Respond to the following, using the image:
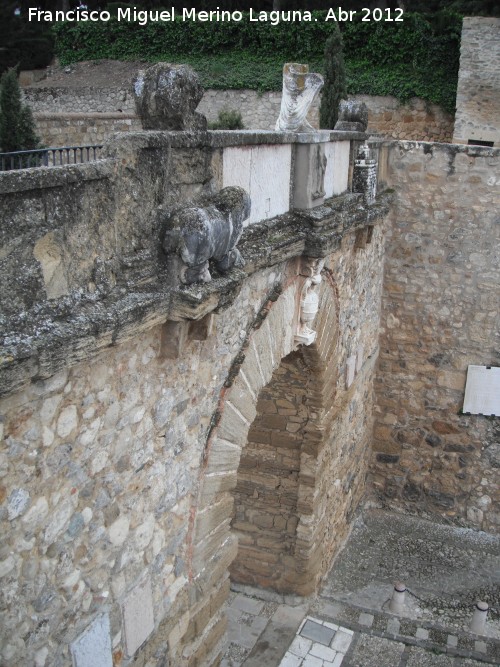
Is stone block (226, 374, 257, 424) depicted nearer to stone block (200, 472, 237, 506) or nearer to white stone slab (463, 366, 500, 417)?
stone block (200, 472, 237, 506)

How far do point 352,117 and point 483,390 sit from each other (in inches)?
146

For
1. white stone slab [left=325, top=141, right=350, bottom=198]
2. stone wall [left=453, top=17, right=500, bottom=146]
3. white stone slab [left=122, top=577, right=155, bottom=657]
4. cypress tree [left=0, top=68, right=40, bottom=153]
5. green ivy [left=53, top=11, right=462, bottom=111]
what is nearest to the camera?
white stone slab [left=122, top=577, right=155, bottom=657]

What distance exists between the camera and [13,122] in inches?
394

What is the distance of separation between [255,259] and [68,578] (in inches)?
80.0

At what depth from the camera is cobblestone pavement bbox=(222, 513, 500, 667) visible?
267 inches

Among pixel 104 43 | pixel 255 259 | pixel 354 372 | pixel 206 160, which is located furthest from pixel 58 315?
pixel 104 43

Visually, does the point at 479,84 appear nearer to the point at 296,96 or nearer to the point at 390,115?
the point at 390,115

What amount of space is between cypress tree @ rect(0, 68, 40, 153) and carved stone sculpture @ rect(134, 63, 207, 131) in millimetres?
7009

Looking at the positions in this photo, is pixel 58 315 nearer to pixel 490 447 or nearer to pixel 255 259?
pixel 255 259

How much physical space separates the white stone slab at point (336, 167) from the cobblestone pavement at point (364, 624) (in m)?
4.18

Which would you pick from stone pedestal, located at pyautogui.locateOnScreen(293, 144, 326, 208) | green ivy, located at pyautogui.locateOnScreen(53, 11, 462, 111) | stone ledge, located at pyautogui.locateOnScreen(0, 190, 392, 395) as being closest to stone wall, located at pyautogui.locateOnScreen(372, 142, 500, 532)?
stone pedestal, located at pyautogui.locateOnScreen(293, 144, 326, 208)

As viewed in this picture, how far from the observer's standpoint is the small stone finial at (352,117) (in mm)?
7047

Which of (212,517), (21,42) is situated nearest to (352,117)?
(212,517)

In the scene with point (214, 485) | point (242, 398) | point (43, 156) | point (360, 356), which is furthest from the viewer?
point (360, 356)
